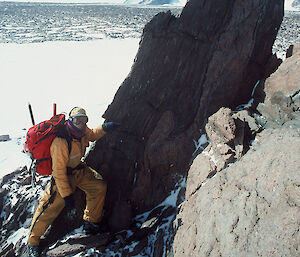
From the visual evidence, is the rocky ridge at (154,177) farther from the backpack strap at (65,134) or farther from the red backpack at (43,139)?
the red backpack at (43,139)

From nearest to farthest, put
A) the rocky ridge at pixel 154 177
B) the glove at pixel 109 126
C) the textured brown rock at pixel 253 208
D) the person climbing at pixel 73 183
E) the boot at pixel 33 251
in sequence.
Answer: the textured brown rock at pixel 253 208
the rocky ridge at pixel 154 177
the person climbing at pixel 73 183
the boot at pixel 33 251
the glove at pixel 109 126

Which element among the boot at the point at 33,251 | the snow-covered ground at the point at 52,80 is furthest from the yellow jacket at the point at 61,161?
the snow-covered ground at the point at 52,80

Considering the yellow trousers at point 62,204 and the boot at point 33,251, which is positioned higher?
the yellow trousers at point 62,204

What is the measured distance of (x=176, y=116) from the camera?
5.79m

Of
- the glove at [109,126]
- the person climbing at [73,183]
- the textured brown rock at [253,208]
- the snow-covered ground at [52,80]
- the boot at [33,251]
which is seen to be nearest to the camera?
the textured brown rock at [253,208]

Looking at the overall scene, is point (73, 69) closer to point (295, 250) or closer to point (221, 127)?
point (221, 127)

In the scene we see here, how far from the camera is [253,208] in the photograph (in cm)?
322

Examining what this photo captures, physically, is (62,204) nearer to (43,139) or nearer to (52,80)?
(43,139)

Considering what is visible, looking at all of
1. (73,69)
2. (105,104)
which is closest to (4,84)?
(73,69)

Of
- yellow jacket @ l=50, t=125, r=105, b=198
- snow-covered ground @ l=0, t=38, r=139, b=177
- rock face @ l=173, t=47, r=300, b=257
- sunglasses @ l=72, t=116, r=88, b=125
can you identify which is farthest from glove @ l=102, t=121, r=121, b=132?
snow-covered ground @ l=0, t=38, r=139, b=177

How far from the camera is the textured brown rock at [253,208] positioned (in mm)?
2854

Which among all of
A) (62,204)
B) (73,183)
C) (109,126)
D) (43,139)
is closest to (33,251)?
(62,204)

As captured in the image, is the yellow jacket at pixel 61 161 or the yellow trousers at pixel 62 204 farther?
the yellow trousers at pixel 62 204

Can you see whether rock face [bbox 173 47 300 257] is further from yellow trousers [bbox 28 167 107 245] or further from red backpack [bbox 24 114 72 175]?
red backpack [bbox 24 114 72 175]
